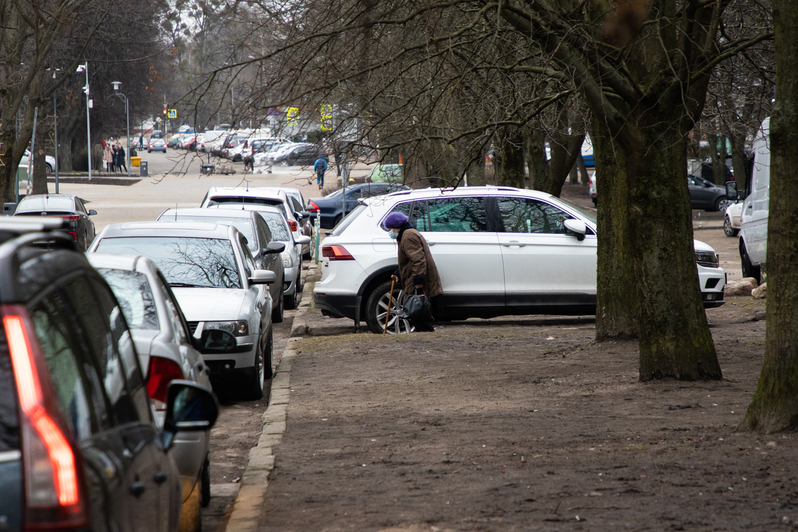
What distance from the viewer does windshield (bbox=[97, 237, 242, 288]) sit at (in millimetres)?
8898

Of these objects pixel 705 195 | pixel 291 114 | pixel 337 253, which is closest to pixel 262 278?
pixel 291 114

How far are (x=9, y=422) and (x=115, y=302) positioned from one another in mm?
1562

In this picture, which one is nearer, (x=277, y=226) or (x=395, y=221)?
(x=395, y=221)

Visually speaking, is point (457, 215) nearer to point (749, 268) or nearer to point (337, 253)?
point (337, 253)

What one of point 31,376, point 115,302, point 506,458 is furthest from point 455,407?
point 31,376

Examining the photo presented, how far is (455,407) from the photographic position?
736cm

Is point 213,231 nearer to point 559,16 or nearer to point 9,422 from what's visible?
point 559,16

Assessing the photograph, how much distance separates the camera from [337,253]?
39.0 feet

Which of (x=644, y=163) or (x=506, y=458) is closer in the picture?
(x=506, y=458)

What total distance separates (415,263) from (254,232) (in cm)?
337

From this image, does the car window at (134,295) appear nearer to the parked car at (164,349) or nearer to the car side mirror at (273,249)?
the parked car at (164,349)

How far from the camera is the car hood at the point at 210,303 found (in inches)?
318

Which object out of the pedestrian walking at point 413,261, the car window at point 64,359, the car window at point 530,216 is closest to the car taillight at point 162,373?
the car window at point 64,359

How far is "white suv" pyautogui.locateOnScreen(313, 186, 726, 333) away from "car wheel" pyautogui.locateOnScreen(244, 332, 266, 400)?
3.38 meters
